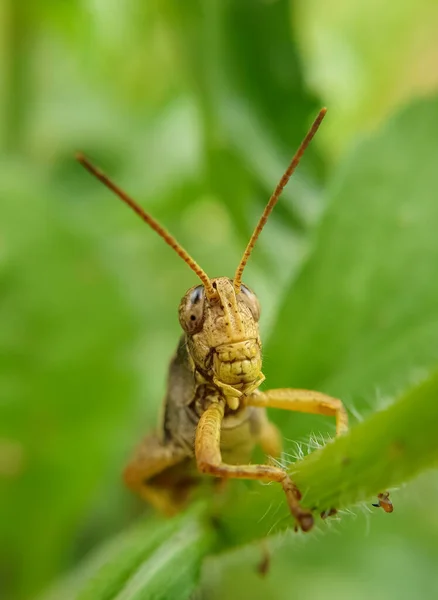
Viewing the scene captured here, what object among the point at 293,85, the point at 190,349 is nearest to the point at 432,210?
the point at 190,349

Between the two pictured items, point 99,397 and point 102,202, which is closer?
point 99,397

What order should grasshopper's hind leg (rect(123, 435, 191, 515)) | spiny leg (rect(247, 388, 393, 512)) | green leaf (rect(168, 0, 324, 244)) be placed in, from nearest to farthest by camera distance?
spiny leg (rect(247, 388, 393, 512)), grasshopper's hind leg (rect(123, 435, 191, 515)), green leaf (rect(168, 0, 324, 244))

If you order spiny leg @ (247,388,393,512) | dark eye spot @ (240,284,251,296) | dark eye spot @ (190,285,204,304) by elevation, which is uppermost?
dark eye spot @ (190,285,204,304)

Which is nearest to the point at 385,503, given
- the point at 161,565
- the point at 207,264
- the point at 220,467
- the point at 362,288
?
Result: the point at 220,467

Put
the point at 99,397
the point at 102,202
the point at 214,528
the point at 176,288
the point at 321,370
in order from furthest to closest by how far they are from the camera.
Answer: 1. the point at 176,288
2. the point at 102,202
3. the point at 99,397
4. the point at 321,370
5. the point at 214,528

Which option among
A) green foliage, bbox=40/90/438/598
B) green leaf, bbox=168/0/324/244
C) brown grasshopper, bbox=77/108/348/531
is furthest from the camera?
green leaf, bbox=168/0/324/244

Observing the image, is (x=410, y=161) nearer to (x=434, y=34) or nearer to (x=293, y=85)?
(x=293, y=85)

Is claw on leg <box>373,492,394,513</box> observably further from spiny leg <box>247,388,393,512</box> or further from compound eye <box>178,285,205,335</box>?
compound eye <box>178,285,205,335</box>

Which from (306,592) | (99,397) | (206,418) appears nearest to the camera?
(206,418)

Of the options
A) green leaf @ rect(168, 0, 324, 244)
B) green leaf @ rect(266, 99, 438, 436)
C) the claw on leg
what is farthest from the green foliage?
green leaf @ rect(168, 0, 324, 244)
